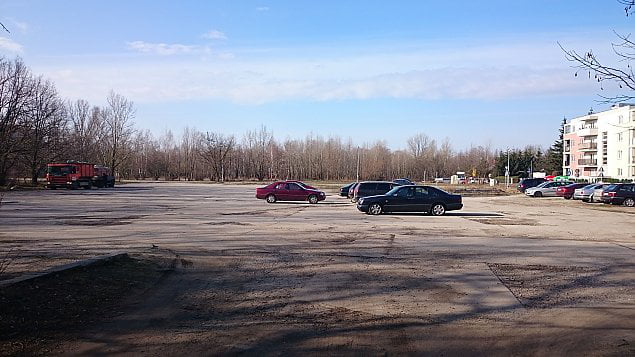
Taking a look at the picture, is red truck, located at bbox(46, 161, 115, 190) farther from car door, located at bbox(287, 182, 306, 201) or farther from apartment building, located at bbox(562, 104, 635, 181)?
apartment building, located at bbox(562, 104, 635, 181)

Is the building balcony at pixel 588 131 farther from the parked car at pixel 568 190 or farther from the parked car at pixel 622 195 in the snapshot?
the parked car at pixel 622 195

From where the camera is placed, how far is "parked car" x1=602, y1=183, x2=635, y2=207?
3806 cm

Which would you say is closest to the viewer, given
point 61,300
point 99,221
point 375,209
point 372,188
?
point 61,300

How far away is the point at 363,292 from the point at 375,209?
17.9 meters

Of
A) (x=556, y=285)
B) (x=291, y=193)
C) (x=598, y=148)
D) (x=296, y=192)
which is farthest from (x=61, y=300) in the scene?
(x=598, y=148)

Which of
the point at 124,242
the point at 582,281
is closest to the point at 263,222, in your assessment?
the point at 124,242

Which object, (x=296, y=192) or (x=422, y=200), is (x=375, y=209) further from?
(x=296, y=192)

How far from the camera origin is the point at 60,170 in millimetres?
58719

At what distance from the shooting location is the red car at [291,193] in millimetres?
38125

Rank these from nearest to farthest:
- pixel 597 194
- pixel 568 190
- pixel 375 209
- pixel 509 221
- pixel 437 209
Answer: pixel 509 221
pixel 375 209
pixel 437 209
pixel 597 194
pixel 568 190

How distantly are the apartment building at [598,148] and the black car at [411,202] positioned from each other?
51.0m

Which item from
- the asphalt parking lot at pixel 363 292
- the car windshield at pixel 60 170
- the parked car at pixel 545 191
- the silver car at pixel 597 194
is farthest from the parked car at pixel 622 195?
the car windshield at pixel 60 170

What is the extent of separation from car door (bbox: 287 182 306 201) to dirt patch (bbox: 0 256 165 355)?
90.9ft

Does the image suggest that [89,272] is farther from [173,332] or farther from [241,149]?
[241,149]
